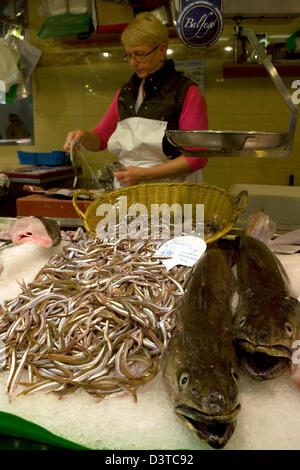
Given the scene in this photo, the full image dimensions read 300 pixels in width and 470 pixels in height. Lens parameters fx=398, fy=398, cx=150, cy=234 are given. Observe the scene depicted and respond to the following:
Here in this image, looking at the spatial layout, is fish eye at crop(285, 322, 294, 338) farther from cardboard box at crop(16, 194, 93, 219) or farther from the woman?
cardboard box at crop(16, 194, 93, 219)

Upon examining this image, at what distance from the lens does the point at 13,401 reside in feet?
3.22

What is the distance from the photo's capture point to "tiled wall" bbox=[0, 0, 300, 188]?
181 inches

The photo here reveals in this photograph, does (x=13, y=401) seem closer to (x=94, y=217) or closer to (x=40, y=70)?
(x=94, y=217)

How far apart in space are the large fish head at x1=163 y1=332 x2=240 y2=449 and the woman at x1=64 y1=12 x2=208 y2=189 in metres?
1.72

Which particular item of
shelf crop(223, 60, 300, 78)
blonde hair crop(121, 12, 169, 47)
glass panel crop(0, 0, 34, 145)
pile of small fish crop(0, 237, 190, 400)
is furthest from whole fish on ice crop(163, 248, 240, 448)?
glass panel crop(0, 0, 34, 145)

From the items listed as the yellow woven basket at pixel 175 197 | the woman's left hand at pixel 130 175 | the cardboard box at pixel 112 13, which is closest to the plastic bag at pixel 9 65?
the cardboard box at pixel 112 13

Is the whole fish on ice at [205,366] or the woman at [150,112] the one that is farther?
the woman at [150,112]

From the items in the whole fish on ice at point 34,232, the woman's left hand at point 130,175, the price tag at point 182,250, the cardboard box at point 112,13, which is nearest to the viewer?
the price tag at point 182,250

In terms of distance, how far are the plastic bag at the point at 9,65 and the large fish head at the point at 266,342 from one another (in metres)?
4.59

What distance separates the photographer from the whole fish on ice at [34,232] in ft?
6.33

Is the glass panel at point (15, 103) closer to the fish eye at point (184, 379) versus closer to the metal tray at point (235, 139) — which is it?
the metal tray at point (235, 139)

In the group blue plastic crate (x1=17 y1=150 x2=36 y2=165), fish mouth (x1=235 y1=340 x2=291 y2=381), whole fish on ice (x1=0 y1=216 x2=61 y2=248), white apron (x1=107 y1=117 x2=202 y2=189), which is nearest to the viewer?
fish mouth (x1=235 y1=340 x2=291 y2=381)

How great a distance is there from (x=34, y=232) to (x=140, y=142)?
1209 millimetres
